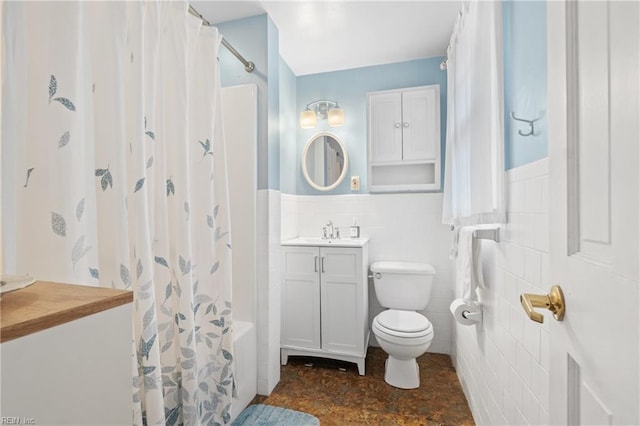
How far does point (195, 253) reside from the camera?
1422 millimetres

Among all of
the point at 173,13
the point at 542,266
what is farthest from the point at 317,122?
the point at 542,266

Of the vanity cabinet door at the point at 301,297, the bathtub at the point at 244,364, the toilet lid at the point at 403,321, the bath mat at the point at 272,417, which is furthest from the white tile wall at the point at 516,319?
the bathtub at the point at 244,364

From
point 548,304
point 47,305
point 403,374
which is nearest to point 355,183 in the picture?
point 403,374

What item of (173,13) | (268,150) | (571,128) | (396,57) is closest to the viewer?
(571,128)

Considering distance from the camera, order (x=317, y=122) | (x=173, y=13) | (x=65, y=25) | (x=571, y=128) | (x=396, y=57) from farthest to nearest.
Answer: (x=317, y=122), (x=396, y=57), (x=173, y=13), (x=65, y=25), (x=571, y=128)

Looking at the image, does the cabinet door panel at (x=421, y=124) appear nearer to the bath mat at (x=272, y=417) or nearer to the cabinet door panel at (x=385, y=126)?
the cabinet door panel at (x=385, y=126)

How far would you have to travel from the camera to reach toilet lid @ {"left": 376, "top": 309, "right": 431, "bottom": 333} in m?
1.82

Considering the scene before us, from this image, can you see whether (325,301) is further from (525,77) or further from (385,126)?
(525,77)

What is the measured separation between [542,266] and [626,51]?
2.28 ft

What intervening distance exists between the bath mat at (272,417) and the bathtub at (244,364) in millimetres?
48

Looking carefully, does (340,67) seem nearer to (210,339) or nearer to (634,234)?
(210,339)

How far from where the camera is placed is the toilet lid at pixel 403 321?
5.97ft

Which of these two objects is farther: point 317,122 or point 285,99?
point 317,122

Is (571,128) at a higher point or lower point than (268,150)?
lower
